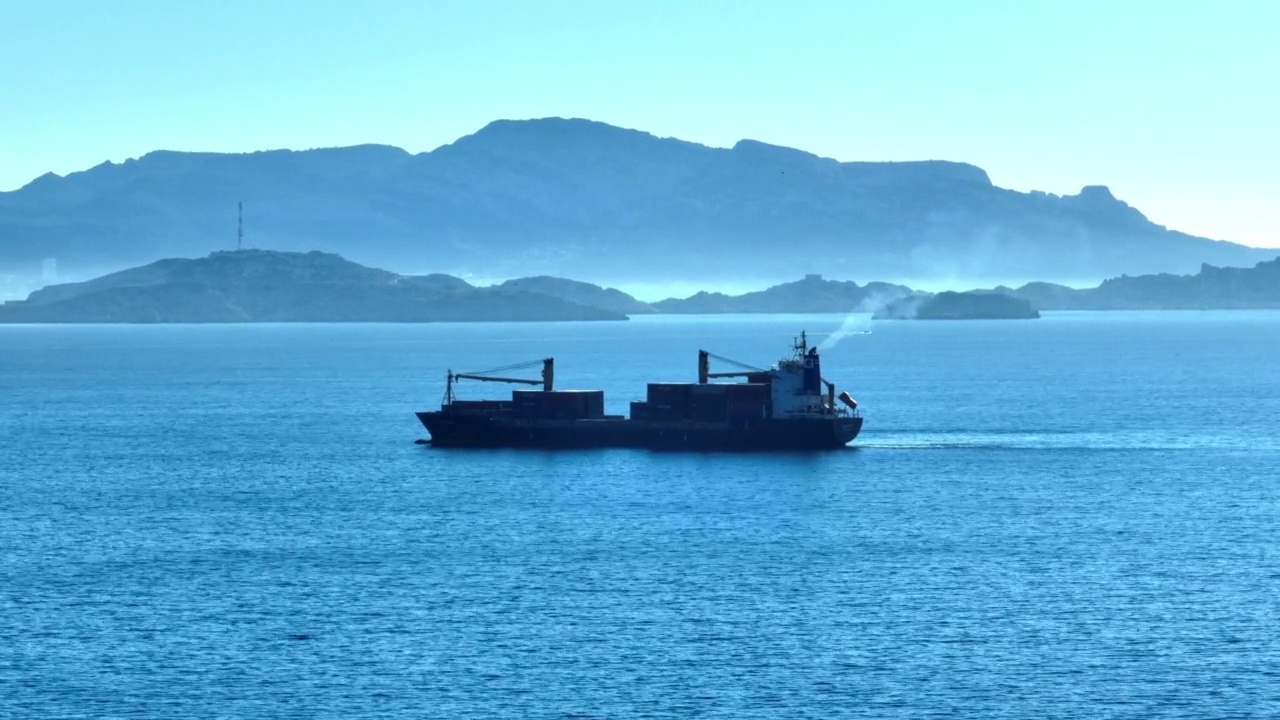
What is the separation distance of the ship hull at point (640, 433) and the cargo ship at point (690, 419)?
6 cm

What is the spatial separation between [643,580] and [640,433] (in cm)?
4521

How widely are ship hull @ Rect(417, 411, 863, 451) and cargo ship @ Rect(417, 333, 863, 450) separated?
6cm

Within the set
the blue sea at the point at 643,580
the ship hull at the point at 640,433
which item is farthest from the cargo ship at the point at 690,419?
the blue sea at the point at 643,580

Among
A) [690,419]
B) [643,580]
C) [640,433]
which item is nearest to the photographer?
[643,580]

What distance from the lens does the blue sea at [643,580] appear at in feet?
161

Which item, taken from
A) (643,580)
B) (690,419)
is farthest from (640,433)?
(643,580)

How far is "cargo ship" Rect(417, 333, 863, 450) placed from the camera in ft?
351

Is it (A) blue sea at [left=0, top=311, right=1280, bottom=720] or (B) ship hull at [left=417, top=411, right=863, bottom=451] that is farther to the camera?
(B) ship hull at [left=417, top=411, right=863, bottom=451]

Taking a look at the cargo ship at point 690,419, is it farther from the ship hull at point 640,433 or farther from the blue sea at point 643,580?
the blue sea at point 643,580

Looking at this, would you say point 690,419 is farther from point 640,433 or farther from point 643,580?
point 643,580

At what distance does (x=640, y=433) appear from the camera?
109125mm

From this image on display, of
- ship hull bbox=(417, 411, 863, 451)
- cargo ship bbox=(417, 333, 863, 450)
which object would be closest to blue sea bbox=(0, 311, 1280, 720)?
ship hull bbox=(417, 411, 863, 451)

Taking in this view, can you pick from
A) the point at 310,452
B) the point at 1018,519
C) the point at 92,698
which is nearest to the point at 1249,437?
the point at 1018,519

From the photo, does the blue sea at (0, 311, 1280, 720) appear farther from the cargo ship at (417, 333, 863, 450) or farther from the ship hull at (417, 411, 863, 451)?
the cargo ship at (417, 333, 863, 450)
